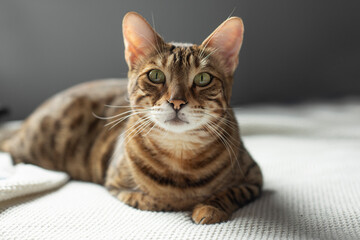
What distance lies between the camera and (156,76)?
1211 mm

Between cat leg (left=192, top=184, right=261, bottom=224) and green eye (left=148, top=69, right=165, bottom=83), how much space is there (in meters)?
0.43

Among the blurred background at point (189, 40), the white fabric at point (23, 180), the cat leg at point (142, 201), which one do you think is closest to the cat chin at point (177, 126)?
the cat leg at point (142, 201)

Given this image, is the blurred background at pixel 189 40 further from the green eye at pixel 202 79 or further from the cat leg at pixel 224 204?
the cat leg at pixel 224 204

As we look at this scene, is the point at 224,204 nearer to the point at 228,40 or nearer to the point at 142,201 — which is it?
the point at 142,201

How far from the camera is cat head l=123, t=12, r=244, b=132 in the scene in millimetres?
1125

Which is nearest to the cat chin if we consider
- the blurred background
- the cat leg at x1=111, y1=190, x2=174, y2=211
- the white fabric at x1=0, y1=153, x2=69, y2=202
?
the cat leg at x1=111, y1=190, x2=174, y2=211

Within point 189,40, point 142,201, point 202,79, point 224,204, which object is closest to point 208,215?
point 224,204

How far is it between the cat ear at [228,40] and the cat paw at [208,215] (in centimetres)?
51

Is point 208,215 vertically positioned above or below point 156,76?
below

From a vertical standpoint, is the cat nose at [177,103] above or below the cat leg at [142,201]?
above

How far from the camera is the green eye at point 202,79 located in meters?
1.20

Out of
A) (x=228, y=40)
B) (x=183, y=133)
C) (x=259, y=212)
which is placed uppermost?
(x=228, y=40)

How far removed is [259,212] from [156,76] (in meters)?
0.55

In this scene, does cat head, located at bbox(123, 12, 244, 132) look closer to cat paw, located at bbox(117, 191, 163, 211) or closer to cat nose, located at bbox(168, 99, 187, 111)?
cat nose, located at bbox(168, 99, 187, 111)
